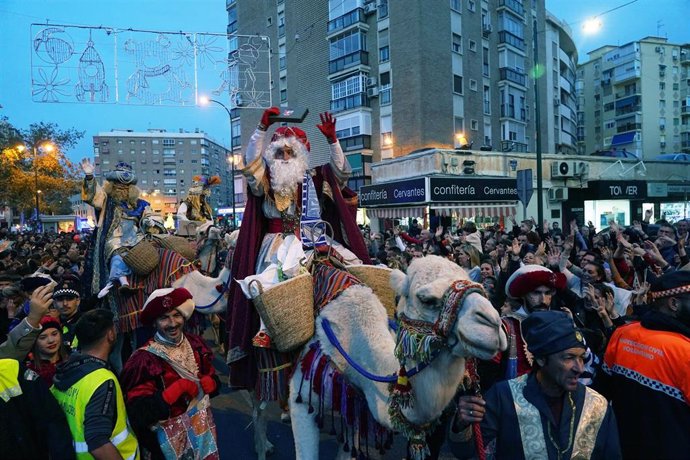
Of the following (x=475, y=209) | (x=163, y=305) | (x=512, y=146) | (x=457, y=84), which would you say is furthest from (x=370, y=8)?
(x=163, y=305)

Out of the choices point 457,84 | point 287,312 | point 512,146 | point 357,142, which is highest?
point 457,84

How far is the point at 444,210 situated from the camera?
860 inches

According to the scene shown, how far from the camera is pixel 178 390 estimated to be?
3.35m

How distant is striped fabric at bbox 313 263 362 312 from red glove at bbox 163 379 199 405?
3.78 feet

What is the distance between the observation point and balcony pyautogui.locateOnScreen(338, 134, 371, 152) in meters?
31.6

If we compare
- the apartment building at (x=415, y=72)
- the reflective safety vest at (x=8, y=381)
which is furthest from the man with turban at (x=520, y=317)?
the apartment building at (x=415, y=72)

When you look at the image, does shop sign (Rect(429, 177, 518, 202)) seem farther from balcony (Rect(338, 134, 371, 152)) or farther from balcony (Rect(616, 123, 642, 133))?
balcony (Rect(616, 123, 642, 133))

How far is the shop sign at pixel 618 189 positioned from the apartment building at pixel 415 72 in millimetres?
7068

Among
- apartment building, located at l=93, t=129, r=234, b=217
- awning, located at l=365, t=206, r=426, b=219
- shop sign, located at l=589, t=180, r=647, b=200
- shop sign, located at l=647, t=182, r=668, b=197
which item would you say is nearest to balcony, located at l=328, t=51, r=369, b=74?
awning, located at l=365, t=206, r=426, b=219

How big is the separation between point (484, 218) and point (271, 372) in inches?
940

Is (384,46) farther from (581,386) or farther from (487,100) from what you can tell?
(581,386)

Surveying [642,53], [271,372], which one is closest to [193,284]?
[271,372]

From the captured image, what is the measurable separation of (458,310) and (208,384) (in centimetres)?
224

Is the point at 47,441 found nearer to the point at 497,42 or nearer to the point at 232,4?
the point at 497,42
